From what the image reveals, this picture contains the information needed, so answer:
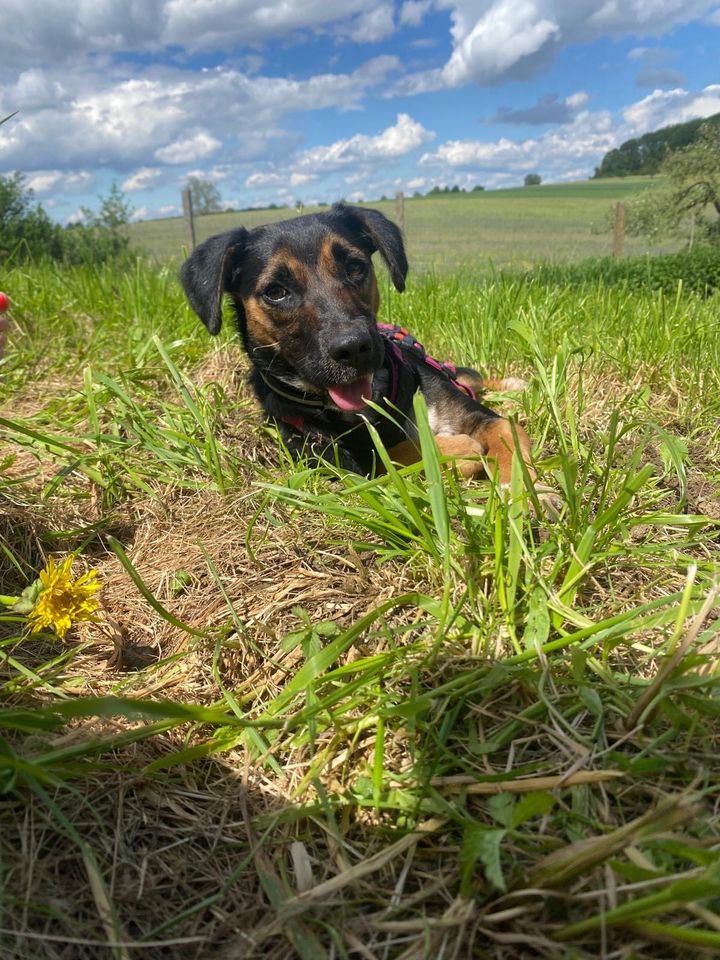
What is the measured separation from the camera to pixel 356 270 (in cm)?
325

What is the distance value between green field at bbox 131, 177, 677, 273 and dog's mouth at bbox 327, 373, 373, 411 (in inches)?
636

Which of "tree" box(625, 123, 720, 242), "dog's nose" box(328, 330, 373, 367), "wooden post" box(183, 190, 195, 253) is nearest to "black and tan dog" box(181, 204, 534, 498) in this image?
"dog's nose" box(328, 330, 373, 367)

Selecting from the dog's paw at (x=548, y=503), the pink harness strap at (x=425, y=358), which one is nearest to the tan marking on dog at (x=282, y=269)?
the pink harness strap at (x=425, y=358)

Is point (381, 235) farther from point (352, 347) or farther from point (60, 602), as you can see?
point (60, 602)

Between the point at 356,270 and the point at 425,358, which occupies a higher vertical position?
the point at 356,270

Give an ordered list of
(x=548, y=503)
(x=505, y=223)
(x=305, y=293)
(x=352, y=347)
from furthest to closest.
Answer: (x=505, y=223)
(x=305, y=293)
(x=352, y=347)
(x=548, y=503)

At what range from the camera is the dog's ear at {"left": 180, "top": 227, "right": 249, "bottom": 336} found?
9.98ft

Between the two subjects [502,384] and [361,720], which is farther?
[502,384]

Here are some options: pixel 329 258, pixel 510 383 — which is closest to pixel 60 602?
pixel 329 258

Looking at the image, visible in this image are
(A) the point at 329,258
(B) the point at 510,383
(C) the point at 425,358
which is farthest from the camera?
(B) the point at 510,383

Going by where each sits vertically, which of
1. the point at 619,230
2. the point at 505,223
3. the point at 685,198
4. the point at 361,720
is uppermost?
the point at 505,223

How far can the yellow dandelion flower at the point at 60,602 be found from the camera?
1.60m

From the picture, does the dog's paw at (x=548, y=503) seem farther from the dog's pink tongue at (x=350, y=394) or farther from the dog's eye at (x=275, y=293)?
the dog's eye at (x=275, y=293)

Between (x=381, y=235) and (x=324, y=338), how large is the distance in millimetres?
945
